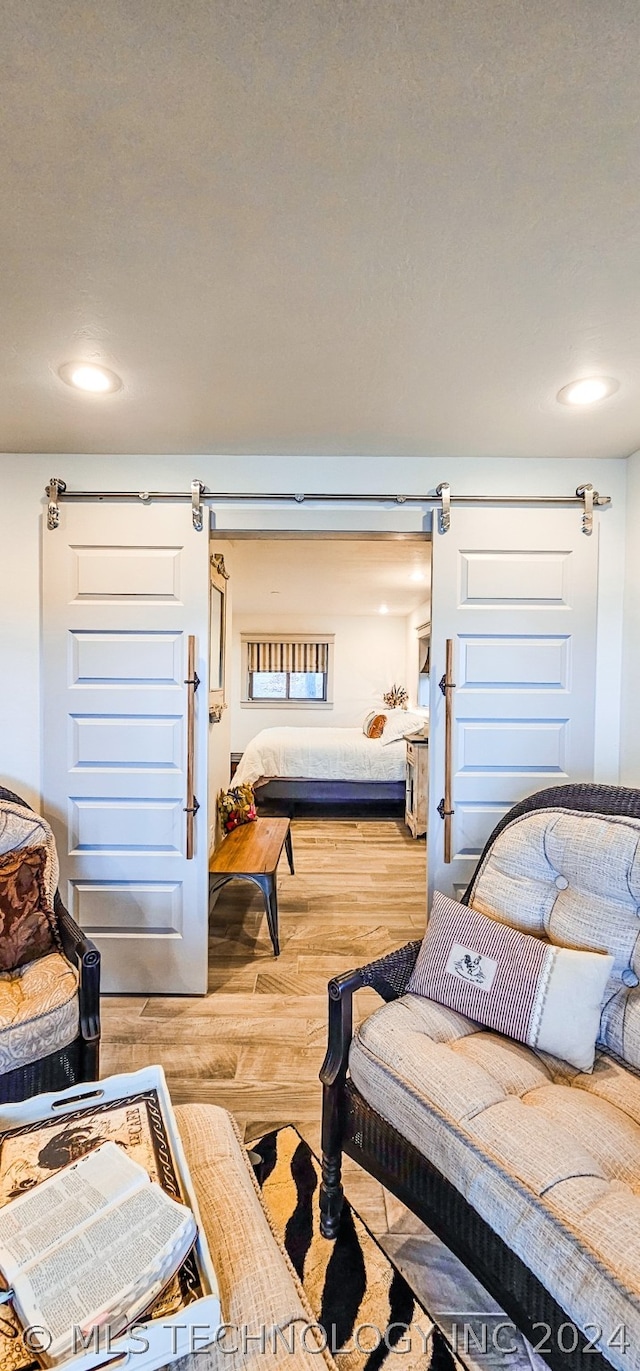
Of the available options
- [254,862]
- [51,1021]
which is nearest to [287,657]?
[254,862]

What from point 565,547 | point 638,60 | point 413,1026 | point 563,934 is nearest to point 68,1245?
point 413,1026

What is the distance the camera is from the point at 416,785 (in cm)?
524

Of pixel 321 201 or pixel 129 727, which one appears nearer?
pixel 321 201

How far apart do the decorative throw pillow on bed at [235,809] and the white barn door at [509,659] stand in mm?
1551

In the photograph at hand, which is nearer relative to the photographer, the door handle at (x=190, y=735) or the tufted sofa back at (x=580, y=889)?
the tufted sofa back at (x=580, y=889)

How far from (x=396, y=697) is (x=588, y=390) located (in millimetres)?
6416

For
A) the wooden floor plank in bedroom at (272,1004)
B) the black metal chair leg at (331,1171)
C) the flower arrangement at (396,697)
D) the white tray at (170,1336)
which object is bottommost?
the wooden floor plank in bedroom at (272,1004)

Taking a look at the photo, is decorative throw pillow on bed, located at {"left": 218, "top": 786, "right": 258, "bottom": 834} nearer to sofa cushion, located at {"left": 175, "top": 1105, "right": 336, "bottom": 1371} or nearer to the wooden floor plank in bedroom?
the wooden floor plank in bedroom

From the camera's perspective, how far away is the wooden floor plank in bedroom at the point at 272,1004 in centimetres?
191

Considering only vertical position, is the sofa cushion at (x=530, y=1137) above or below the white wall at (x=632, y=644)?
below

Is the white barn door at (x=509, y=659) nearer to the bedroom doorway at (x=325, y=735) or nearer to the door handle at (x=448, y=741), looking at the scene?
the door handle at (x=448, y=741)

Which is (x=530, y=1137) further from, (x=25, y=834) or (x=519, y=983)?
(x=25, y=834)

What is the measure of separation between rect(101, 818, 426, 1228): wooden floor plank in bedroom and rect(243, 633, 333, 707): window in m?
4.50

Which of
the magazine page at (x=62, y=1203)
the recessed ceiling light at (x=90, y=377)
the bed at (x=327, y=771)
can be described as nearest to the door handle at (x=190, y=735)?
the recessed ceiling light at (x=90, y=377)
